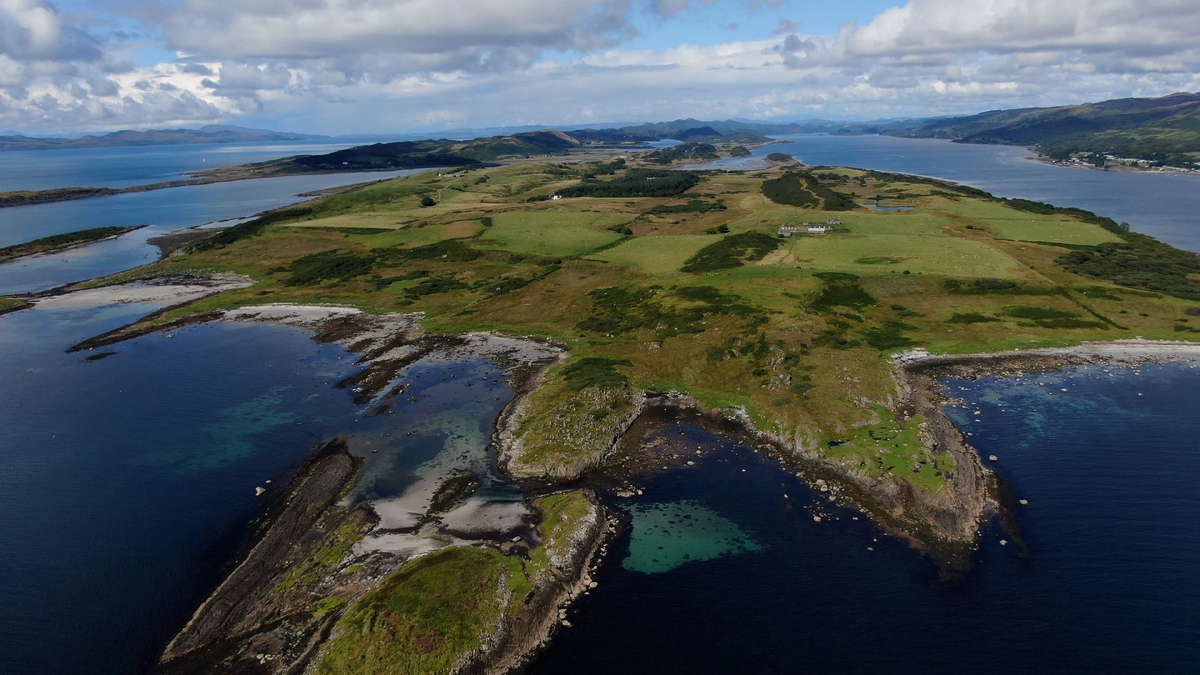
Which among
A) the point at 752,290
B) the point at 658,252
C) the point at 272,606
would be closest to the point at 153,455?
the point at 272,606

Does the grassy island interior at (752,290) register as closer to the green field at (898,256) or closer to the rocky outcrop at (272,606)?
the green field at (898,256)

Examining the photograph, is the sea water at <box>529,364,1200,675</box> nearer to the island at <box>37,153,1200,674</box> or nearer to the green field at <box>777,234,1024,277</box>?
the island at <box>37,153,1200,674</box>

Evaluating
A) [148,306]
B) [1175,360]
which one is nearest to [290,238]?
[148,306]

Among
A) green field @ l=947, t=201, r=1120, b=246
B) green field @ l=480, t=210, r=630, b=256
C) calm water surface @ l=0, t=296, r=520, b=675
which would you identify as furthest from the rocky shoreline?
green field @ l=480, t=210, r=630, b=256

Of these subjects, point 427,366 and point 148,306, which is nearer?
point 427,366

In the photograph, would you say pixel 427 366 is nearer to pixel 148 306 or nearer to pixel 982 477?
pixel 982 477
